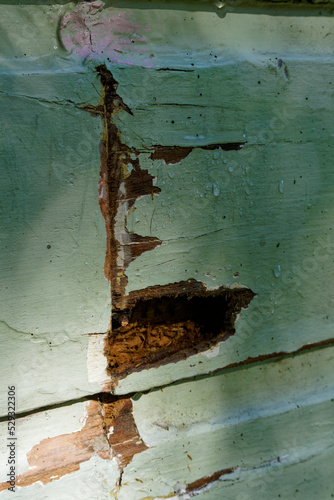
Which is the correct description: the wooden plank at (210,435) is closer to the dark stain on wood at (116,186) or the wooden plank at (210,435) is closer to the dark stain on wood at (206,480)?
the dark stain on wood at (206,480)

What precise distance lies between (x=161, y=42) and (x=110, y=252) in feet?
2.12

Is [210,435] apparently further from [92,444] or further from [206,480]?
[92,444]

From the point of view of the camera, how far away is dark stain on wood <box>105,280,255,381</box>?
126 cm

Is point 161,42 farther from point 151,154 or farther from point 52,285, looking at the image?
point 52,285

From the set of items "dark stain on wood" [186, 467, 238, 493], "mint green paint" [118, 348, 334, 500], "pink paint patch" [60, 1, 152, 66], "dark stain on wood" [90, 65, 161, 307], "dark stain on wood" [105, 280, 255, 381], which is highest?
"pink paint patch" [60, 1, 152, 66]

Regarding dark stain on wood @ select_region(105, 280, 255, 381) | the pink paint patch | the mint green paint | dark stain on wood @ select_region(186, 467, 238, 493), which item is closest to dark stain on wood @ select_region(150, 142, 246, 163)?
the pink paint patch

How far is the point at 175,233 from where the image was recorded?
1.23 meters

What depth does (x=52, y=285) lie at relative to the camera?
112cm

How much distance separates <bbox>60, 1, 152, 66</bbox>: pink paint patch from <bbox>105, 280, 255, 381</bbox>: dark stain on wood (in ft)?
2.30

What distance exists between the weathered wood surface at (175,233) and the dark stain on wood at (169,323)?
1.4 inches

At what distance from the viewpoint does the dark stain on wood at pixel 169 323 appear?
1.26m

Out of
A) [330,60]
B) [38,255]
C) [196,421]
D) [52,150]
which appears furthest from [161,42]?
[196,421]

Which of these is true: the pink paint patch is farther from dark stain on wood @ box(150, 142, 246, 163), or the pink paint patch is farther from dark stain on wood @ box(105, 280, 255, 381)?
dark stain on wood @ box(105, 280, 255, 381)

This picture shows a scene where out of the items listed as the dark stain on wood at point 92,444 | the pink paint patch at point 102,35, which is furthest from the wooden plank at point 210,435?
the pink paint patch at point 102,35
